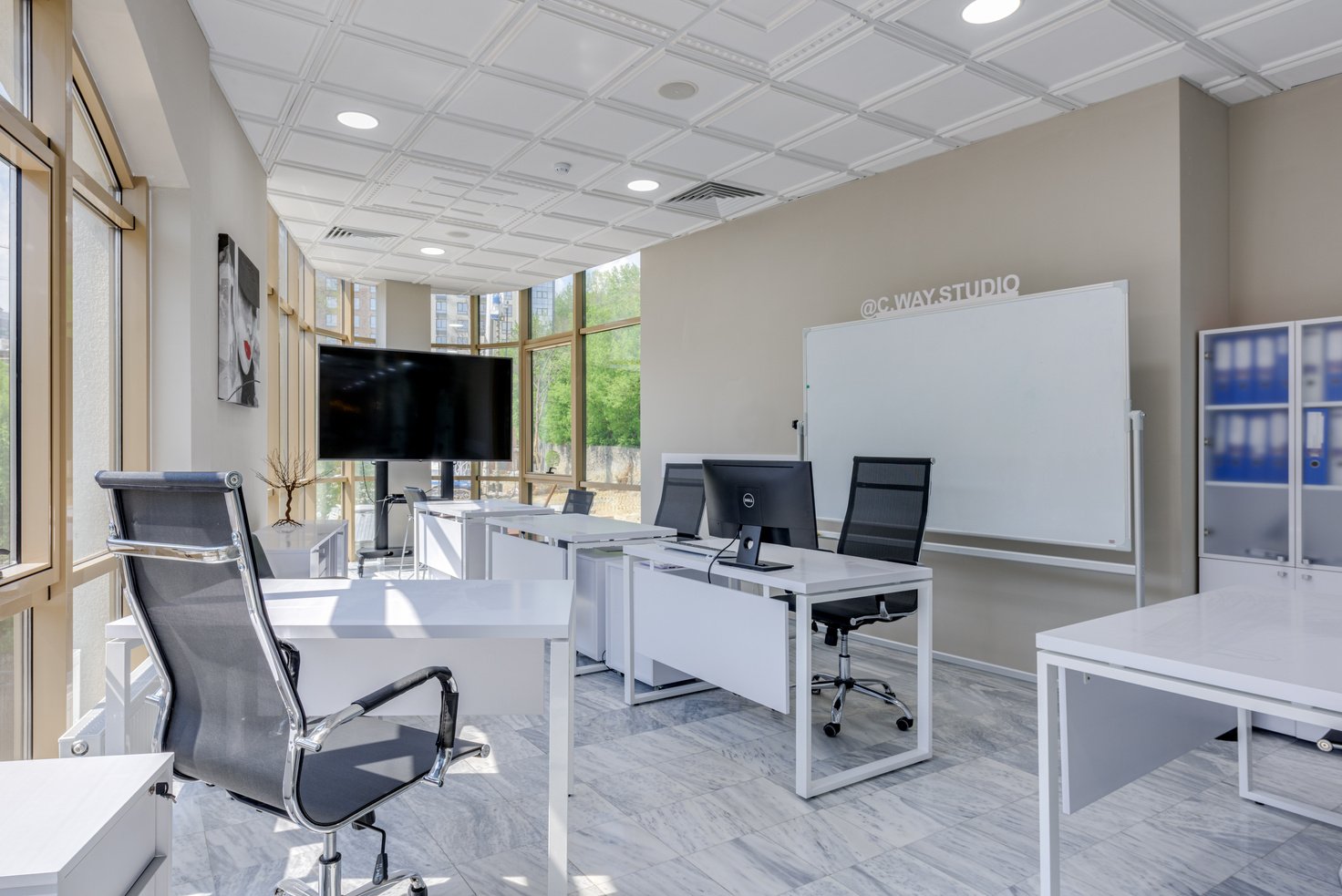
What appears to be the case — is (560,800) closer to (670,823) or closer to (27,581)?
(670,823)

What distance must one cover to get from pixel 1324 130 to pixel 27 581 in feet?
17.9

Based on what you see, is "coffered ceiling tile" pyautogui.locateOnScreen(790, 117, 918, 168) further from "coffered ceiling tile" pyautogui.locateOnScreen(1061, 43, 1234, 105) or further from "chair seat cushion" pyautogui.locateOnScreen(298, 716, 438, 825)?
"chair seat cushion" pyautogui.locateOnScreen(298, 716, 438, 825)

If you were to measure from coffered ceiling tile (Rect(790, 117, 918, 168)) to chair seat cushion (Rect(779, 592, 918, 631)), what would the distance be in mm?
2596

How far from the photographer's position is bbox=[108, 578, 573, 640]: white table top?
1931 mm

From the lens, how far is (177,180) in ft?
10.6

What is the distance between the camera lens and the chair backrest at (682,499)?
15.5ft

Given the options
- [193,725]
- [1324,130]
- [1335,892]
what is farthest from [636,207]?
[1335,892]

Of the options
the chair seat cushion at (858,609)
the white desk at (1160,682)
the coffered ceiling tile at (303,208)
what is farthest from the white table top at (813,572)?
the coffered ceiling tile at (303,208)

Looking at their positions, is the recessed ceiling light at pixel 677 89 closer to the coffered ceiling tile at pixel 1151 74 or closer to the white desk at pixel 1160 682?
the coffered ceiling tile at pixel 1151 74

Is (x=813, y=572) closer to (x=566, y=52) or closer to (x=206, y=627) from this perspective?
(x=206, y=627)

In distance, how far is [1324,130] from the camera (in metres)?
3.65

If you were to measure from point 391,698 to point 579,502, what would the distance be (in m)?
4.04

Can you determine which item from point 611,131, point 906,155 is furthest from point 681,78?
point 906,155

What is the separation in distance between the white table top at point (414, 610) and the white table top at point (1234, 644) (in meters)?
1.28
